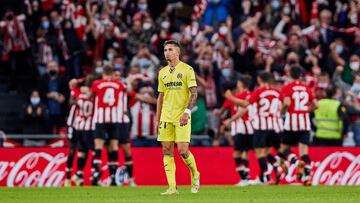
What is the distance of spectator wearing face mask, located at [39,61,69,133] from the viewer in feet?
93.3

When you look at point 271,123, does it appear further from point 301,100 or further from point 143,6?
point 143,6

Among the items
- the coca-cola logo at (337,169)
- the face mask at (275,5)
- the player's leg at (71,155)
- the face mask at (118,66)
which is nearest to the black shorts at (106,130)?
the player's leg at (71,155)

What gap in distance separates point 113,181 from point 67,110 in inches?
164

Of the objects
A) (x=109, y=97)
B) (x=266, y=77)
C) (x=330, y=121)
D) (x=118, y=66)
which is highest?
(x=118, y=66)

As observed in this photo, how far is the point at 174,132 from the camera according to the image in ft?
59.7

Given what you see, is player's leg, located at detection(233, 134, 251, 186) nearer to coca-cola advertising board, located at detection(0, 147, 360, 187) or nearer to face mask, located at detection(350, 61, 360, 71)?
coca-cola advertising board, located at detection(0, 147, 360, 187)

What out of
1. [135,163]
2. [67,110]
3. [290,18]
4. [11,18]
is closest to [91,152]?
[135,163]

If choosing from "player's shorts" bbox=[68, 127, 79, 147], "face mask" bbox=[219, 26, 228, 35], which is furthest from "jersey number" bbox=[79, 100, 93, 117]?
"face mask" bbox=[219, 26, 228, 35]

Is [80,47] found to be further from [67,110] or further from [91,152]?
[91,152]

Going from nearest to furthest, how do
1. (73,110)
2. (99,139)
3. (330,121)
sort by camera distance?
1. (99,139)
2. (73,110)
3. (330,121)

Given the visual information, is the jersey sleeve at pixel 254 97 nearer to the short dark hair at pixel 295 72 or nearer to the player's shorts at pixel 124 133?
the short dark hair at pixel 295 72

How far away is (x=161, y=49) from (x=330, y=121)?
224 inches

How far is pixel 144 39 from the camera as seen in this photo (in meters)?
29.7

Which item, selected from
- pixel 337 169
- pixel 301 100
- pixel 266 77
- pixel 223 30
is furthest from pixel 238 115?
pixel 223 30
